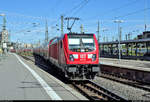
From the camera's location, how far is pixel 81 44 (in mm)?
11844

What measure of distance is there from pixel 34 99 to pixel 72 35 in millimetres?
6053

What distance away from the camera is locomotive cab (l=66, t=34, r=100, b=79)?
1133 cm

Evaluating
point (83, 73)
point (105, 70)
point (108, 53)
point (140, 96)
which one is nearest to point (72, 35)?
point (83, 73)

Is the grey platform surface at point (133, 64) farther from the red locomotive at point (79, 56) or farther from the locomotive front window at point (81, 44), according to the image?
the locomotive front window at point (81, 44)

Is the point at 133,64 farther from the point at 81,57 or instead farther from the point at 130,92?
the point at 130,92

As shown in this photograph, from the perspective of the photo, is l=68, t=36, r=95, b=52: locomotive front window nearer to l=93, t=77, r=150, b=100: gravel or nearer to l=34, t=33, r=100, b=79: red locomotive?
l=34, t=33, r=100, b=79: red locomotive

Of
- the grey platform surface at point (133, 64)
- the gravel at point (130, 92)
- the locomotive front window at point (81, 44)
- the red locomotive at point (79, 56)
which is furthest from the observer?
the grey platform surface at point (133, 64)

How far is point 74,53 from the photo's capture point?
1141cm

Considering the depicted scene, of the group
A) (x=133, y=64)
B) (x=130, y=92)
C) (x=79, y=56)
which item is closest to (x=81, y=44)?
(x=79, y=56)

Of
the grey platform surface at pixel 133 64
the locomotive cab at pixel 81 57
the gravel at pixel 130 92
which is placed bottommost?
the gravel at pixel 130 92

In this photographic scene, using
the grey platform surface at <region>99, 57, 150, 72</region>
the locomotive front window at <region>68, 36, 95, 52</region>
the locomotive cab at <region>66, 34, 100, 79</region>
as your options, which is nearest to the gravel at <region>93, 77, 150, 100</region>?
the locomotive cab at <region>66, 34, 100, 79</region>

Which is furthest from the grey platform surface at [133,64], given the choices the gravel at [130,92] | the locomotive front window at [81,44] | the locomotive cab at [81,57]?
the locomotive front window at [81,44]

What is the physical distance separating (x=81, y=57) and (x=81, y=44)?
33.0 inches

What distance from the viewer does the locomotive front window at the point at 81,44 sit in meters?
11.6
